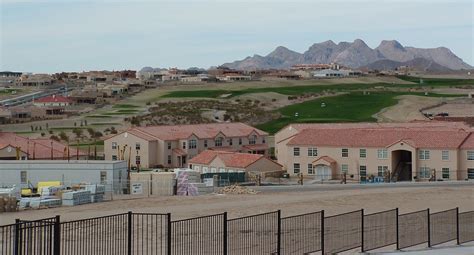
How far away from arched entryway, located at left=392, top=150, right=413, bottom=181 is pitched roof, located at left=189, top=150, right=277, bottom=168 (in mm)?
9912

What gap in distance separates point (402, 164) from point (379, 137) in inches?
106

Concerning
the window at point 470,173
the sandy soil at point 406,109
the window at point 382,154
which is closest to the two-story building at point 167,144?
the window at point 382,154

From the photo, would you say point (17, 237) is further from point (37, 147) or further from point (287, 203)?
point (37, 147)

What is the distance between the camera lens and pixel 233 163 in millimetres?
62625

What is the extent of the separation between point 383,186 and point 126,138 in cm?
2812

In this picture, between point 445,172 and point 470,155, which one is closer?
point 470,155

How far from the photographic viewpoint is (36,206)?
42.4 metres

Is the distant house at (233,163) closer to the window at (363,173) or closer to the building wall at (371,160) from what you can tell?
the building wall at (371,160)

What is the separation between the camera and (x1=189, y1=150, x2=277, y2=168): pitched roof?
6215 cm

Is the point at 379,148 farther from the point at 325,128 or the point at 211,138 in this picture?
the point at 211,138

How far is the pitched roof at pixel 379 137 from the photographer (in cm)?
5959

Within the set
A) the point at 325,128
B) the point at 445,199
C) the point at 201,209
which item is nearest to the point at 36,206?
the point at 201,209

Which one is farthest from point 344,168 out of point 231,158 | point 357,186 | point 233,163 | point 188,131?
point 188,131

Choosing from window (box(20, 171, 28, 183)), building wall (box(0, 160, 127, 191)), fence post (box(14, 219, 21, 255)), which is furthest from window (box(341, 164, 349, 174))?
fence post (box(14, 219, 21, 255))
